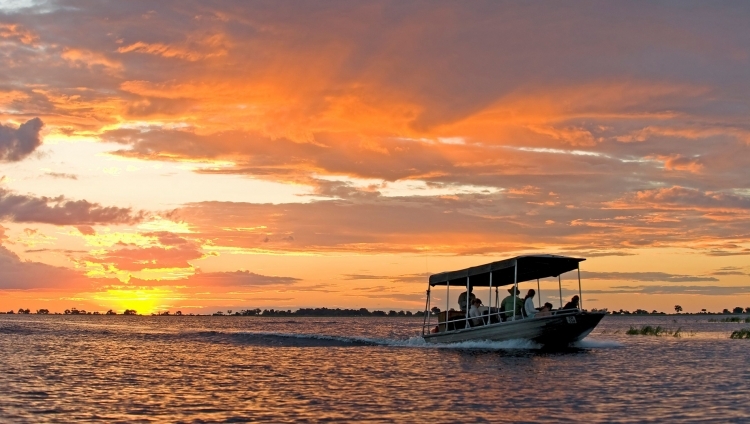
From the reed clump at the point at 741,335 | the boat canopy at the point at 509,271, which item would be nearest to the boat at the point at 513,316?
the boat canopy at the point at 509,271

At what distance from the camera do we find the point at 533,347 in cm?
3875

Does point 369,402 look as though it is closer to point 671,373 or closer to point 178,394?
point 178,394

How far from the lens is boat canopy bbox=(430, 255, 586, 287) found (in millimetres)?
38469

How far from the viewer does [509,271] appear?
41.9 m

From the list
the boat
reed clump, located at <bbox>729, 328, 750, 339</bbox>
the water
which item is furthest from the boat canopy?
reed clump, located at <bbox>729, 328, 750, 339</bbox>

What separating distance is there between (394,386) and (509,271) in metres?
16.2

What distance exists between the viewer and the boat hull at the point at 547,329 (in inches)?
1479

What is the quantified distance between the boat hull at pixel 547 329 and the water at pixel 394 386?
1.85 ft

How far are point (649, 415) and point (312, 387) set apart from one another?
11994 mm

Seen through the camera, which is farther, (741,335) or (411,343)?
(741,335)

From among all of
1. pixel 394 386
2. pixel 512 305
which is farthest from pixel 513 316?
pixel 394 386

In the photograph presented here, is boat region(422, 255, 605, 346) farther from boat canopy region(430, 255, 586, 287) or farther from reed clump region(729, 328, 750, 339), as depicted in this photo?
reed clump region(729, 328, 750, 339)

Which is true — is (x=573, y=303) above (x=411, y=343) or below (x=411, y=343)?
above

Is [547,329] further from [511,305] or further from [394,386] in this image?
[394,386]
